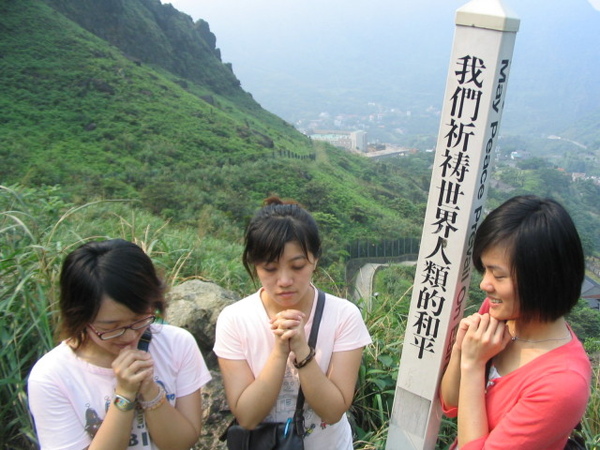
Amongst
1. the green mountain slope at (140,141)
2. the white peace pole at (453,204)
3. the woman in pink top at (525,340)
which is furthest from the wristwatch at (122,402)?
the green mountain slope at (140,141)

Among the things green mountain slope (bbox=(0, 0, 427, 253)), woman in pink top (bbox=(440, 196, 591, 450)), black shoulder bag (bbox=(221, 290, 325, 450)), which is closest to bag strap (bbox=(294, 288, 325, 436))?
black shoulder bag (bbox=(221, 290, 325, 450))

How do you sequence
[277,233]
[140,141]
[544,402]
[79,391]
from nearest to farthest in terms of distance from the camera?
[544,402] < [79,391] < [277,233] < [140,141]

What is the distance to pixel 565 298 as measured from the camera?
3.92ft

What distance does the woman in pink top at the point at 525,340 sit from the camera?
112 cm

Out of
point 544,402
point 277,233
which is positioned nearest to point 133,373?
point 277,233

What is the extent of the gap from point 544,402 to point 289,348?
0.66 m

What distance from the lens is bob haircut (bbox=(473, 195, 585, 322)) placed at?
118 centimetres

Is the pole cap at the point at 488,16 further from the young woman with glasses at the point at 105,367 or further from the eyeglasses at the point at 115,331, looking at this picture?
the eyeglasses at the point at 115,331

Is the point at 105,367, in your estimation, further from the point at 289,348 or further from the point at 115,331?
the point at 289,348

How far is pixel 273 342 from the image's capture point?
1434mm

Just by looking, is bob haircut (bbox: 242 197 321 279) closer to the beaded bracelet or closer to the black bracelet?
the black bracelet

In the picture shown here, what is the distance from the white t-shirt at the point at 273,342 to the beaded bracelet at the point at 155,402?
22cm

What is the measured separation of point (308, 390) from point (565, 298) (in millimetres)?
734

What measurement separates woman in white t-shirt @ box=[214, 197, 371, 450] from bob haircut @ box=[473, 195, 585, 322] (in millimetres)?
499
